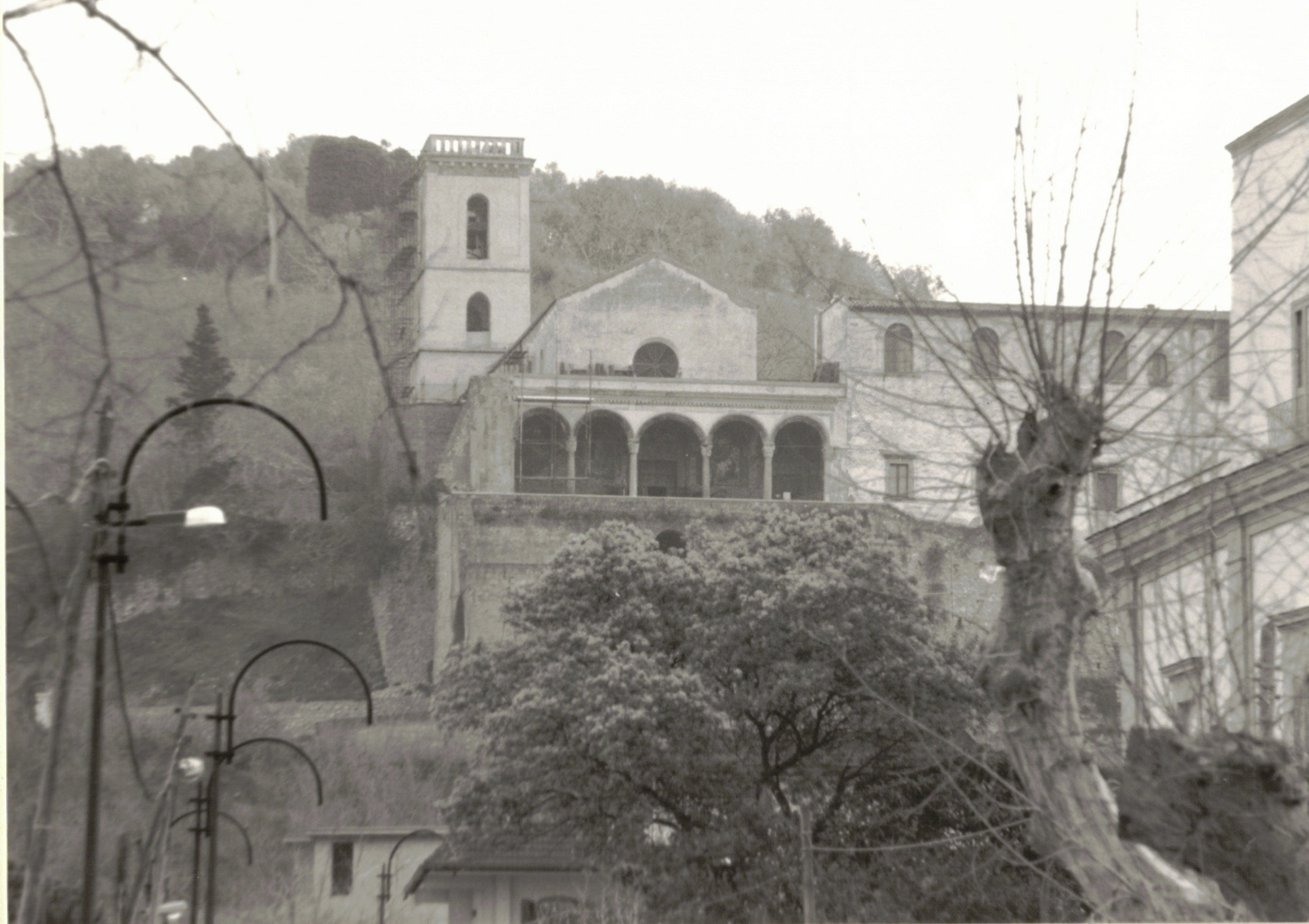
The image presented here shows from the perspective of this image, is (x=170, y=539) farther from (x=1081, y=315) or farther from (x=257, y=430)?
(x=1081, y=315)

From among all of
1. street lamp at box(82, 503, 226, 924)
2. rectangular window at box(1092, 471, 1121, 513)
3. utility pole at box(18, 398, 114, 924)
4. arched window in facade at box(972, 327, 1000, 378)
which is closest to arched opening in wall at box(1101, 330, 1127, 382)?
arched window in facade at box(972, 327, 1000, 378)

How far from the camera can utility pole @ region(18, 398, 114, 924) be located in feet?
10.3

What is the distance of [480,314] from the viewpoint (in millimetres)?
5102

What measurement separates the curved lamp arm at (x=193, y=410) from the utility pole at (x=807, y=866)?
5.66 ft

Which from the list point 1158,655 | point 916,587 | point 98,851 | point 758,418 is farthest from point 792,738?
point 98,851

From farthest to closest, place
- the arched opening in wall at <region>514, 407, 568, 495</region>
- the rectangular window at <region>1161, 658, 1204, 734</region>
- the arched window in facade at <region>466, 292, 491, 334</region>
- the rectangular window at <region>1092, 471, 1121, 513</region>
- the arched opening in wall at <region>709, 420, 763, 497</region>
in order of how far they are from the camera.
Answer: the arched opening in wall at <region>709, 420, 763, 497</region>, the arched opening in wall at <region>514, 407, 568, 495</region>, the arched window in facade at <region>466, 292, 491, 334</region>, the rectangular window at <region>1092, 471, 1121, 513</region>, the rectangular window at <region>1161, 658, 1204, 734</region>

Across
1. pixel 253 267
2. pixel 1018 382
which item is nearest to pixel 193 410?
pixel 253 267

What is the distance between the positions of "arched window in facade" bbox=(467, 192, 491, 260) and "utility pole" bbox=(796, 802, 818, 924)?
6.34ft

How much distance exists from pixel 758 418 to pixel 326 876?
2.27 m

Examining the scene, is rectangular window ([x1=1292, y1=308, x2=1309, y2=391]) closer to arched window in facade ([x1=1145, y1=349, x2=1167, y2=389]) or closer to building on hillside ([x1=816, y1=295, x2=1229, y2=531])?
building on hillside ([x1=816, y1=295, x2=1229, y2=531])

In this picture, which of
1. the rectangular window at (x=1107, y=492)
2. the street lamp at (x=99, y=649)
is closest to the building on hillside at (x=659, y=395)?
the rectangular window at (x=1107, y=492)

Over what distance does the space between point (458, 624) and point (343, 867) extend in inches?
45.0

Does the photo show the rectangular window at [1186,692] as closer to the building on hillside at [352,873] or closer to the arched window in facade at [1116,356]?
the arched window in facade at [1116,356]

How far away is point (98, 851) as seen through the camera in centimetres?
361
